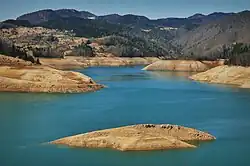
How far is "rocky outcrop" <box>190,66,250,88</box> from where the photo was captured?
2511 inches

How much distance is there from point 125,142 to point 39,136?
218 inches

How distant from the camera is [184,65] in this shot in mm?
97812

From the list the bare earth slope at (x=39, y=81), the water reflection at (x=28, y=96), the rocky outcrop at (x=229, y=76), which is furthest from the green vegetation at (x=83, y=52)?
the water reflection at (x=28, y=96)

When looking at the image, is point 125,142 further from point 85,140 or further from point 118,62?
point 118,62

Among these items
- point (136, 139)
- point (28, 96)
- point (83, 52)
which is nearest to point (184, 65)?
point (83, 52)

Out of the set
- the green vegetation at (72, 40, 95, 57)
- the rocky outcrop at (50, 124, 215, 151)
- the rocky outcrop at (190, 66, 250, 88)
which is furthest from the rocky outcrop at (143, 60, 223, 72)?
the rocky outcrop at (50, 124, 215, 151)

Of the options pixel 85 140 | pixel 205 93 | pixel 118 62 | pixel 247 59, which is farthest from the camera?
pixel 118 62

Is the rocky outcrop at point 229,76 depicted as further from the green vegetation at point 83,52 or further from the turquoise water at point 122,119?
the green vegetation at point 83,52

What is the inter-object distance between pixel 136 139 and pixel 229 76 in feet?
152

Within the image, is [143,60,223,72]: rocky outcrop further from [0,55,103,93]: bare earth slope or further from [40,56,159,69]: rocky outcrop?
[0,55,103,93]: bare earth slope

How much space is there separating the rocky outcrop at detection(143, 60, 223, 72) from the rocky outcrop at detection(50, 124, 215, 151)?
70628 mm

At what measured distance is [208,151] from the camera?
23297 millimetres

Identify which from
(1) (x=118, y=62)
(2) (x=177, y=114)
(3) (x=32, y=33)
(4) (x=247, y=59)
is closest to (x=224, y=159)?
(2) (x=177, y=114)

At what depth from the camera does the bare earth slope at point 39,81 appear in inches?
2000
